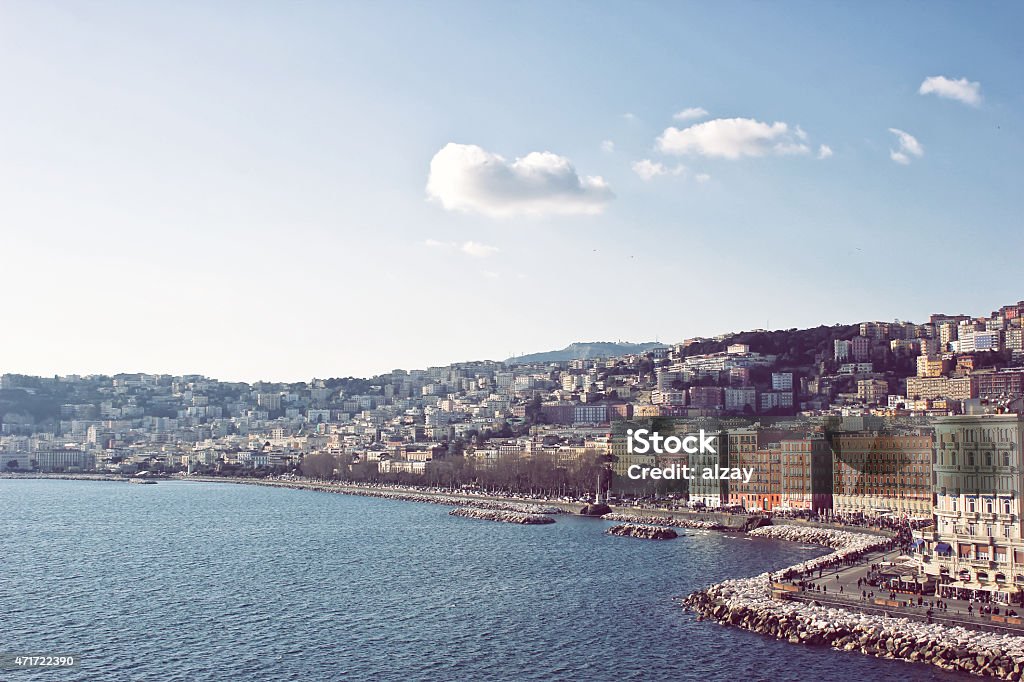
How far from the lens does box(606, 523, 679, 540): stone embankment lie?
5438 centimetres

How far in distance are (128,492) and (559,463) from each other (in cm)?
4946

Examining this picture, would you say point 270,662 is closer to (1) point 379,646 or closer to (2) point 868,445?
(1) point 379,646

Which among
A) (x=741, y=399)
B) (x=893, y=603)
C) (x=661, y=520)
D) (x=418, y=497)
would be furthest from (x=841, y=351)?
(x=893, y=603)

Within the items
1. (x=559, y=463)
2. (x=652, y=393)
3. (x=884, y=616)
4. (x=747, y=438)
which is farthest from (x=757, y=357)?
(x=884, y=616)

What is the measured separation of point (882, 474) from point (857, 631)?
31.5m

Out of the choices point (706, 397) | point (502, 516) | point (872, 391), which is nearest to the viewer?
point (502, 516)

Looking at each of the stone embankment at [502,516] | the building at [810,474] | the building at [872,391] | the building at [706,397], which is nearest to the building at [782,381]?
the building at [706,397]

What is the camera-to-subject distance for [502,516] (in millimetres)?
67562

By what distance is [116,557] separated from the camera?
165 ft

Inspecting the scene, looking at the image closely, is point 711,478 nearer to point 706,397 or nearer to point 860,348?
point 706,397

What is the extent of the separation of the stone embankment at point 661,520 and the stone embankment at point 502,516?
13.9ft

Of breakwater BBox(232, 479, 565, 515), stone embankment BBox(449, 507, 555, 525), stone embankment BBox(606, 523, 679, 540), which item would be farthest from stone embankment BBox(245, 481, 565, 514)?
stone embankment BBox(606, 523, 679, 540)

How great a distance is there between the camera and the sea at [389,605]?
89.8 ft

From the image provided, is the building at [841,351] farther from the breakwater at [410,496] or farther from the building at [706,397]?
the breakwater at [410,496]
